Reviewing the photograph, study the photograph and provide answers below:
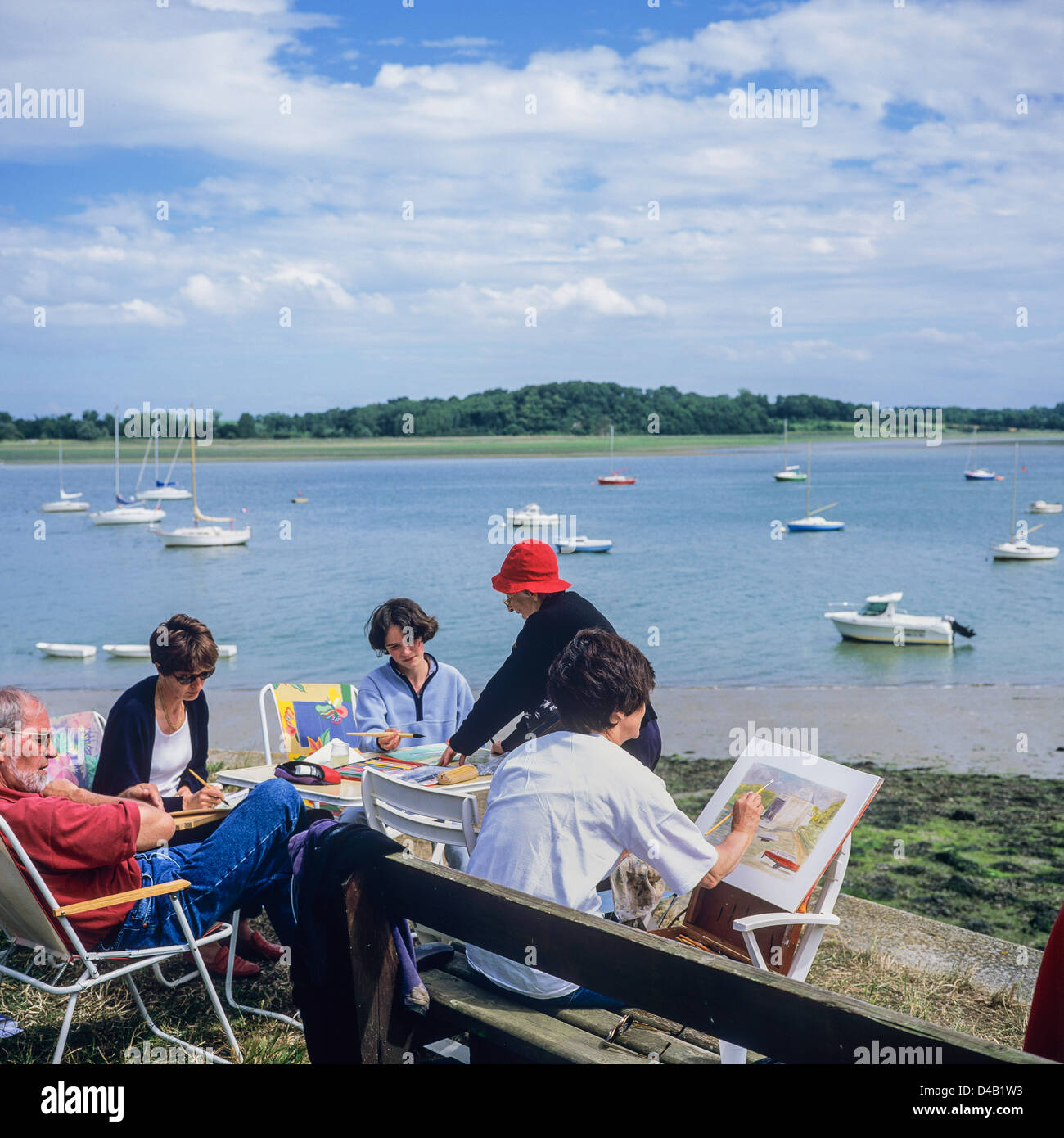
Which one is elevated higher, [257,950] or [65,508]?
[65,508]

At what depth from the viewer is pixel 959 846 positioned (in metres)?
8.12

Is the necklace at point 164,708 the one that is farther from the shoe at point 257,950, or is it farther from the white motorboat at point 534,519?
the white motorboat at point 534,519

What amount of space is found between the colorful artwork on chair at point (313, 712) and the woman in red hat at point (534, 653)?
1.46 meters

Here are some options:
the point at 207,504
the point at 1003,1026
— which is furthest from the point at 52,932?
the point at 207,504

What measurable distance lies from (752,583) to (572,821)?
36.4 m

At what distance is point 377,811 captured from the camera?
4023 mm

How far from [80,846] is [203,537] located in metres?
51.7

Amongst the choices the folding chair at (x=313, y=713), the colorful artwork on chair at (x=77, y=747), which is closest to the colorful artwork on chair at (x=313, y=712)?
the folding chair at (x=313, y=713)

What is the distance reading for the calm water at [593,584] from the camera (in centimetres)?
2325

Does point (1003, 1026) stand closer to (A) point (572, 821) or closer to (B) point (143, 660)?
(A) point (572, 821)

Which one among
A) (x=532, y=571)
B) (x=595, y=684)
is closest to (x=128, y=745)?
(x=532, y=571)

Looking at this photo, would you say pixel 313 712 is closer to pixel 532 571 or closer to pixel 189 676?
pixel 189 676
